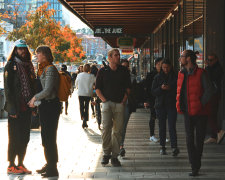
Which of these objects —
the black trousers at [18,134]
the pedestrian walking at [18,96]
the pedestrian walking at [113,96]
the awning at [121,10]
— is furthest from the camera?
the awning at [121,10]

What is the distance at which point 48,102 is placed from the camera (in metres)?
6.88

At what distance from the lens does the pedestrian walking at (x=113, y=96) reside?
7.78 m

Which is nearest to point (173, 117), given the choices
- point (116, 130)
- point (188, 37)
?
point (116, 130)

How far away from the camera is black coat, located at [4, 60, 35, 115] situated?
7077 millimetres

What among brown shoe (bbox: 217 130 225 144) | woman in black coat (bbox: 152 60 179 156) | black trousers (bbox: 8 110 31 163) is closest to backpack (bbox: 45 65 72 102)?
black trousers (bbox: 8 110 31 163)

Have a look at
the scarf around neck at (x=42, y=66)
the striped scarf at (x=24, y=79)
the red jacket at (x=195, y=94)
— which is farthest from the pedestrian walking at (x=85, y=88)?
the red jacket at (x=195, y=94)

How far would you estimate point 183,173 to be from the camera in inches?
279

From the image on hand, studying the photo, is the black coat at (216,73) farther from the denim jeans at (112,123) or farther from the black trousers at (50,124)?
the black trousers at (50,124)

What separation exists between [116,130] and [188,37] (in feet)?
21.4

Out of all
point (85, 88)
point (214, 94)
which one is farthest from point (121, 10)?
point (214, 94)

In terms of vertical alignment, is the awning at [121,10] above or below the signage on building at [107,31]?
above

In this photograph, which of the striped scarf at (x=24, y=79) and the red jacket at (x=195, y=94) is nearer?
the red jacket at (x=195, y=94)

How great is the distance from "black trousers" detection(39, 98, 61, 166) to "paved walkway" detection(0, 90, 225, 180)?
0.35 metres

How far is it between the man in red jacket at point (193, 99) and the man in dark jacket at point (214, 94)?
10.1 feet
